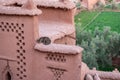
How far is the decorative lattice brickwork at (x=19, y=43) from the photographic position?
29.2 ft

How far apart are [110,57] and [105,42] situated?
0.90 m

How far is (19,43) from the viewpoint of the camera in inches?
352

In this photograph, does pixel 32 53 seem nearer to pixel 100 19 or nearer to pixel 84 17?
pixel 100 19

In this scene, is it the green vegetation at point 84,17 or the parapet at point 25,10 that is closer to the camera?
the parapet at point 25,10

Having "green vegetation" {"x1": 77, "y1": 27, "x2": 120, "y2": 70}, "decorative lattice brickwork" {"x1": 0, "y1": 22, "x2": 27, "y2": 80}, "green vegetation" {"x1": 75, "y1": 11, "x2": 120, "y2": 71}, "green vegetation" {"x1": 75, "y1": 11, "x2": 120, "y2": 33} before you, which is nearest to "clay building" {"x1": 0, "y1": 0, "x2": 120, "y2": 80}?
"decorative lattice brickwork" {"x1": 0, "y1": 22, "x2": 27, "y2": 80}

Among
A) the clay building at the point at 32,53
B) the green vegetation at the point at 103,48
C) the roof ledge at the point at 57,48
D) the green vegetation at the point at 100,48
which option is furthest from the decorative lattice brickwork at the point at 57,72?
the green vegetation at the point at 103,48

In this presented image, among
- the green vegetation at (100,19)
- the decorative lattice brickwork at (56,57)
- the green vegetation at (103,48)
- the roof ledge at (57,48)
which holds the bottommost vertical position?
the green vegetation at (103,48)

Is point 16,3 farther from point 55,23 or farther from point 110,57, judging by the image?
point 110,57

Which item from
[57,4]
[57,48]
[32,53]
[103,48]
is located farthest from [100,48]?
[57,48]

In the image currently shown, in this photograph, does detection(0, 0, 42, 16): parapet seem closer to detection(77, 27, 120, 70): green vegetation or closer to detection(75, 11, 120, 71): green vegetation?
detection(75, 11, 120, 71): green vegetation

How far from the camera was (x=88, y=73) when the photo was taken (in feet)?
29.9

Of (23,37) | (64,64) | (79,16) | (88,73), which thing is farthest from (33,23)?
(79,16)

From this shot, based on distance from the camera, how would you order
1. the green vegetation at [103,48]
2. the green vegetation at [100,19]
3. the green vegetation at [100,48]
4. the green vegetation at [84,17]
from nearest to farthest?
the green vegetation at [100,48] → the green vegetation at [103,48] → the green vegetation at [100,19] → the green vegetation at [84,17]

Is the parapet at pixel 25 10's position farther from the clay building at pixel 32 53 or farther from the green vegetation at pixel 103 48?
the green vegetation at pixel 103 48
